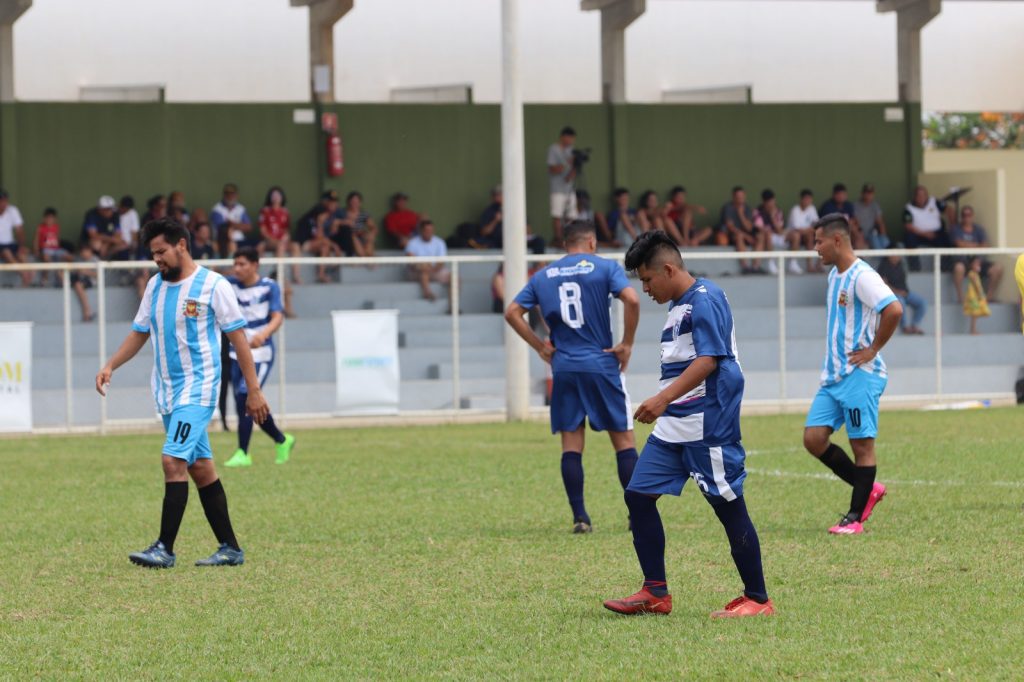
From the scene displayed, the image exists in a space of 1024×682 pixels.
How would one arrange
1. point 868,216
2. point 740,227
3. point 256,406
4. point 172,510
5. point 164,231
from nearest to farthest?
point 164,231
point 256,406
point 172,510
point 740,227
point 868,216

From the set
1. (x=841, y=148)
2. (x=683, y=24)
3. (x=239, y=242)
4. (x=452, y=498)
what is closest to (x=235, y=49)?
(x=239, y=242)

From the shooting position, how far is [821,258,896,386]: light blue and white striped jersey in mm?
9555

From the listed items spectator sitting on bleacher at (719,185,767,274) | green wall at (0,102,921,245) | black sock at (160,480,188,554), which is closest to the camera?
black sock at (160,480,188,554)

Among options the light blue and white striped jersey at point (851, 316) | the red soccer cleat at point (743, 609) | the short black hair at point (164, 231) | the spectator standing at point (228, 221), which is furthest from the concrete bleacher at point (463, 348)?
the red soccer cleat at point (743, 609)

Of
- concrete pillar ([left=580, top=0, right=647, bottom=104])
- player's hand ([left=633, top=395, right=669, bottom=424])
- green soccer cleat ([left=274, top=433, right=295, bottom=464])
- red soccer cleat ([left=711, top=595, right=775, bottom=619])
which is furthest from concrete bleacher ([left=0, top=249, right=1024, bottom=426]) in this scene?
player's hand ([left=633, top=395, right=669, bottom=424])

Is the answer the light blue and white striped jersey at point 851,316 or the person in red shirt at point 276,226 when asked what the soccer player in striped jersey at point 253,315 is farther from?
the person in red shirt at point 276,226

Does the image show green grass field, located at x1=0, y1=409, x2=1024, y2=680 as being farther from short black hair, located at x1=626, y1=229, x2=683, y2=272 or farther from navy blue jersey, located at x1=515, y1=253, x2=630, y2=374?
short black hair, located at x1=626, y1=229, x2=683, y2=272

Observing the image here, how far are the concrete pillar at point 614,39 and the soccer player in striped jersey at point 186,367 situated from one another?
18.4 metres

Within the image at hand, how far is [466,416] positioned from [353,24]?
31.3 ft

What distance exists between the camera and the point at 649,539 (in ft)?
23.6

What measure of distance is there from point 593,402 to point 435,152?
690 inches

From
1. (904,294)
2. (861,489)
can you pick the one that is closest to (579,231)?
(861,489)

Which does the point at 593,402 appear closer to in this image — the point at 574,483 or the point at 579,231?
the point at 574,483

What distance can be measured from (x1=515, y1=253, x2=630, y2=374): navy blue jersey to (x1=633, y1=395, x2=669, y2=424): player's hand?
3.24 metres
